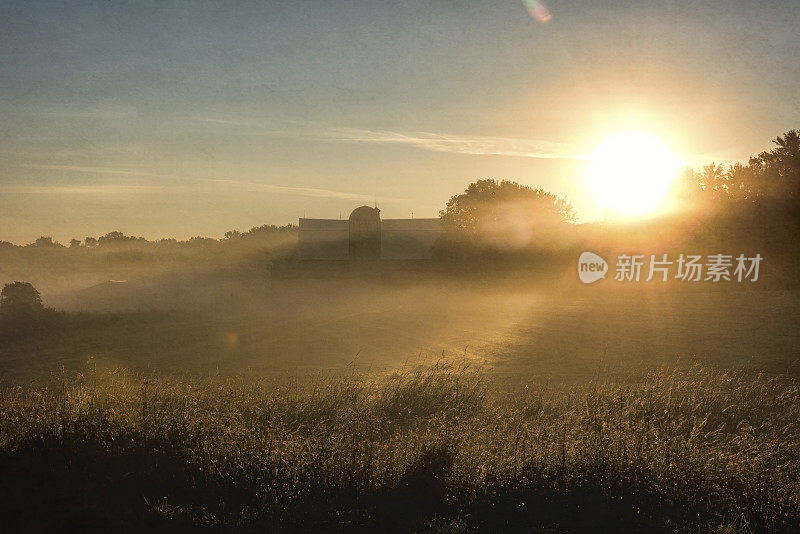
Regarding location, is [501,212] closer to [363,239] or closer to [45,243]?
[363,239]

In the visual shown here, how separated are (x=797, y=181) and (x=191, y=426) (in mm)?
34025

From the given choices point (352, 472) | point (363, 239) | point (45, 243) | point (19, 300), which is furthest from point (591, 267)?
point (45, 243)

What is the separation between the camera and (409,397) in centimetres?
1101

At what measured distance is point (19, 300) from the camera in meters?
25.7

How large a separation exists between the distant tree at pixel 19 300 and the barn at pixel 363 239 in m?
18.0

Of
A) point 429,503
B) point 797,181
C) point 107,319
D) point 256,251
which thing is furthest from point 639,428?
point 256,251

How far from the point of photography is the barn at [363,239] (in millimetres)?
39312

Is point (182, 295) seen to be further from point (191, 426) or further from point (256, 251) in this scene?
point (191, 426)

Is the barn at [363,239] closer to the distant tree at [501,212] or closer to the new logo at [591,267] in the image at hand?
the distant tree at [501,212]

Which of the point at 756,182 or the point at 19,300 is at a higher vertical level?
the point at 756,182

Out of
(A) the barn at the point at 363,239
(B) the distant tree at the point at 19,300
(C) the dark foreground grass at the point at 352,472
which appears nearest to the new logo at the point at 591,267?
(A) the barn at the point at 363,239

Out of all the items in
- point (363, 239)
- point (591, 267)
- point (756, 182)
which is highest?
point (756, 182)

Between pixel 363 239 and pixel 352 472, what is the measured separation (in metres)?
33.5

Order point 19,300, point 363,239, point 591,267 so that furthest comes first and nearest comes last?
point 363,239 → point 591,267 → point 19,300
